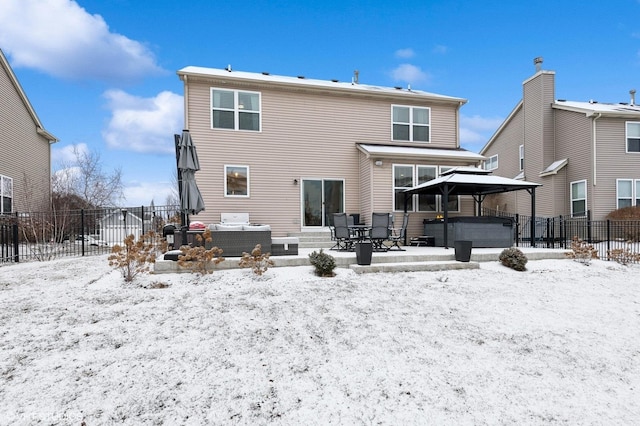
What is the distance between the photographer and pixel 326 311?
15.6 ft

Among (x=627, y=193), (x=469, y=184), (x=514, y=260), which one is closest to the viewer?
(x=514, y=260)

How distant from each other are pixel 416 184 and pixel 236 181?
20.1 ft

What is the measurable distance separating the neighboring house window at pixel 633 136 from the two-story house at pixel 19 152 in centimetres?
2640

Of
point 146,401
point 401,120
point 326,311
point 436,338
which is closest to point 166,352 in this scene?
point 146,401

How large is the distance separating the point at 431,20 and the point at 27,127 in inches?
792

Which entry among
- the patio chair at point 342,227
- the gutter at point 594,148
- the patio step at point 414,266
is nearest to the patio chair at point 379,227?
the patio chair at point 342,227

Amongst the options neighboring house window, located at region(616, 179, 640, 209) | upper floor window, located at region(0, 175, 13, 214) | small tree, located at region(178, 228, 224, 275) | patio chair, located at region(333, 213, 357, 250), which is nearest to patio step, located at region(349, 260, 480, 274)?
patio chair, located at region(333, 213, 357, 250)

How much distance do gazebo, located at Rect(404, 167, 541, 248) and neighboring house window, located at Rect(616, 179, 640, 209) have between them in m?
7.27

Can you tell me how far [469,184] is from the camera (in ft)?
30.9

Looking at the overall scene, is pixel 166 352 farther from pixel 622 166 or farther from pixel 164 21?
pixel 622 166

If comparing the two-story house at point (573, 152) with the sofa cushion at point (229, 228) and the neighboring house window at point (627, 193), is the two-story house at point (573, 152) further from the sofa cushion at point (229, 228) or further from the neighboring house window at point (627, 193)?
the sofa cushion at point (229, 228)

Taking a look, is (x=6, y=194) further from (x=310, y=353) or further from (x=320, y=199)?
(x=310, y=353)

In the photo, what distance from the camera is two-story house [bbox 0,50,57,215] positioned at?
545 inches

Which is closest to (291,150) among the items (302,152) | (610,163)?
(302,152)
